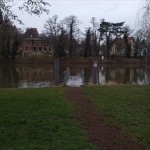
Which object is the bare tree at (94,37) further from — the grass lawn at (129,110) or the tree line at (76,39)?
the grass lawn at (129,110)

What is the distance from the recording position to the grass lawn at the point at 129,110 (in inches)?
402

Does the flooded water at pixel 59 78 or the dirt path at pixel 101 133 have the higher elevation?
the flooded water at pixel 59 78

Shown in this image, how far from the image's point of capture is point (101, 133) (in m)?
9.84

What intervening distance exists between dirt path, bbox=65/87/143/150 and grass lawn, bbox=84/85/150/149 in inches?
10.4

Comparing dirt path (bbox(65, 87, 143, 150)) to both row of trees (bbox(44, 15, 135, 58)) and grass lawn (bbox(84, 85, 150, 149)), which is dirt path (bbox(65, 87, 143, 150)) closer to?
grass lawn (bbox(84, 85, 150, 149))

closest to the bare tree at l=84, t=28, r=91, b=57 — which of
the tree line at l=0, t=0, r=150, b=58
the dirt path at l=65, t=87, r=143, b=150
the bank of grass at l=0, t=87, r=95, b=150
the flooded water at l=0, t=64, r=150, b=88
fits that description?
the tree line at l=0, t=0, r=150, b=58

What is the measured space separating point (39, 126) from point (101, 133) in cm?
170

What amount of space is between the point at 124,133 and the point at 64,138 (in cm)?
172

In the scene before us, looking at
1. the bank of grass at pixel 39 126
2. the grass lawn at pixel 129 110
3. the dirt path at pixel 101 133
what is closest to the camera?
the bank of grass at pixel 39 126

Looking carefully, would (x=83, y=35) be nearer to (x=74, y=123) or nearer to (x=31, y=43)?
(x=31, y=43)

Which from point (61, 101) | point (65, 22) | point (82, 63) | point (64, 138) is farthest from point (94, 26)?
point (64, 138)

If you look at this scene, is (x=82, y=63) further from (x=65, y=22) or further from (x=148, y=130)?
(x=148, y=130)

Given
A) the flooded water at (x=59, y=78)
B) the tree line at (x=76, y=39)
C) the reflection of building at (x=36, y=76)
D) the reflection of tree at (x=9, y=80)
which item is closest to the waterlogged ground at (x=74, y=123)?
the flooded water at (x=59, y=78)

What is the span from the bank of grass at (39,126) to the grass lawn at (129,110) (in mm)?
1248
